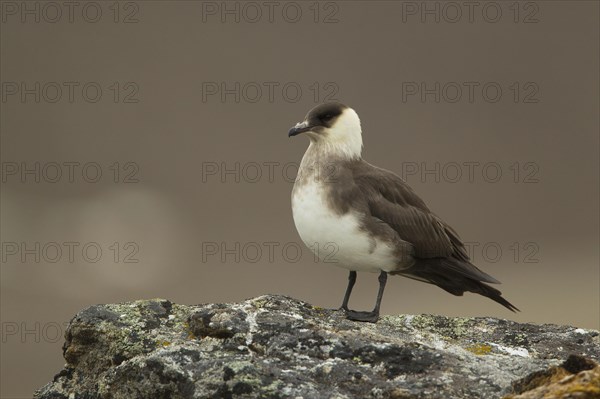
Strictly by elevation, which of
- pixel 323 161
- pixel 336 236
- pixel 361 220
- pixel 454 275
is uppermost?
pixel 323 161

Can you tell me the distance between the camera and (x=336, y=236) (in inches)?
267

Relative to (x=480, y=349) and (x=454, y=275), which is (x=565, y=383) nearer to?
(x=480, y=349)

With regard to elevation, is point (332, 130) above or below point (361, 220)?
above

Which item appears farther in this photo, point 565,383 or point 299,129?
point 299,129

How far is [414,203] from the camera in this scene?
7410mm

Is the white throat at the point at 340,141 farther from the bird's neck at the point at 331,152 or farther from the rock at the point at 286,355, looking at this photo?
the rock at the point at 286,355

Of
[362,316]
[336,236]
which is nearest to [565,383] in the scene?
[362,316]

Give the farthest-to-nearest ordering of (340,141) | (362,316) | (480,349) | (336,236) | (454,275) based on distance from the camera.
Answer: (340,141), (454,275), (336,236), (362,316), (480,349)

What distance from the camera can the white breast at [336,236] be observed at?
268 inches

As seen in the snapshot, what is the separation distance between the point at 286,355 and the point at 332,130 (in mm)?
3270

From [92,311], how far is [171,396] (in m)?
1.21

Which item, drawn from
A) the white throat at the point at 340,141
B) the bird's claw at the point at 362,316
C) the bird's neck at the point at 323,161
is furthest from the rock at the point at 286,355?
the white throat at the point at 340,141

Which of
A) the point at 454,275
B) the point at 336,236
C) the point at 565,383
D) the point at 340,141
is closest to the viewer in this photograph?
the point at 565,383

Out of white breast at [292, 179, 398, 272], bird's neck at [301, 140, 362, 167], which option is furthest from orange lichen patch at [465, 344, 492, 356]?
bird's neck at [301, 140, 362, 167]
